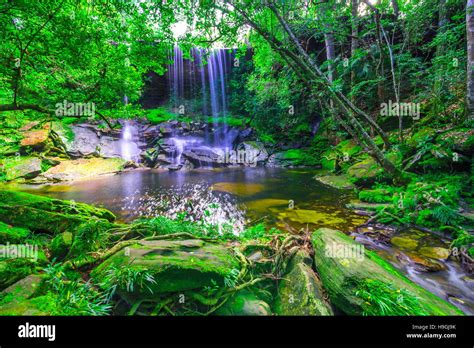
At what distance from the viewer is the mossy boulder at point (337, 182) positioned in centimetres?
927

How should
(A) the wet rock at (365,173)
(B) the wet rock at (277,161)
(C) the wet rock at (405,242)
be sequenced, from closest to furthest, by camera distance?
1. (C) the wet rock at (405,242)
2. (A) the wet rock at (365,173)
3. (B) the wet rock at (277,161)

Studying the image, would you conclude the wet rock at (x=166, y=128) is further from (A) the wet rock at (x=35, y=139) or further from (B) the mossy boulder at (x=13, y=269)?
(B) the mossy boulder at (x=13, y=269)

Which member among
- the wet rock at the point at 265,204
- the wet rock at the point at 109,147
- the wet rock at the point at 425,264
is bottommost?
the wet rock at the point at 425,264

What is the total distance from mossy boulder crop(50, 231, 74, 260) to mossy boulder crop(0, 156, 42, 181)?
589 inches

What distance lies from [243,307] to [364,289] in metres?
1.29

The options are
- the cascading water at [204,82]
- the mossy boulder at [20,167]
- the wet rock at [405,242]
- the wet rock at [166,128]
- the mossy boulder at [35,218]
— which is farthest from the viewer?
the cascading water at [204,82]

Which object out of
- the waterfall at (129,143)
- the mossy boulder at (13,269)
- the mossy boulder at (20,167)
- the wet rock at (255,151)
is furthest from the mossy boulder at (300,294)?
the waterfall at (129,143)

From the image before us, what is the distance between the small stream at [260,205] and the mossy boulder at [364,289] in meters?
1.11

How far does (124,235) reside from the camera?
355cm

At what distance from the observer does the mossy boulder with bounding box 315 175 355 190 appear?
9271 mm

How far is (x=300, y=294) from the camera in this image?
234 centimetres

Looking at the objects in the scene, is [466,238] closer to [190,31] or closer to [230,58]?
[190,31]

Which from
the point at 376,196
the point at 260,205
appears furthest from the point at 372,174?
the point at 260,205

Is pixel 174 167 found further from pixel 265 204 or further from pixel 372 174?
pixel 372 174
